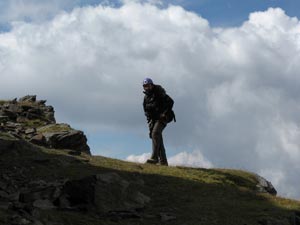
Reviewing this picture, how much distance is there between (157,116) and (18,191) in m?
9.20

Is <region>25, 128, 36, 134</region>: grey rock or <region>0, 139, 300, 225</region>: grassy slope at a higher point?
<region>25, 128, 36, 134</region>: grey rock

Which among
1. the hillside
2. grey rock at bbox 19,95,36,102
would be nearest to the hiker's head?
the hillside

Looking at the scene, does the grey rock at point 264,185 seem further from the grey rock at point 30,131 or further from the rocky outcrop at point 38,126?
the grey rock at point 30,131

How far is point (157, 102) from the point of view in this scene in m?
24.1

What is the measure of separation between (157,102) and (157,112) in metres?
0.42

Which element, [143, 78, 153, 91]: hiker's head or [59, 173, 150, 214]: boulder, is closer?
[59, 173, 150, 214]: boulder

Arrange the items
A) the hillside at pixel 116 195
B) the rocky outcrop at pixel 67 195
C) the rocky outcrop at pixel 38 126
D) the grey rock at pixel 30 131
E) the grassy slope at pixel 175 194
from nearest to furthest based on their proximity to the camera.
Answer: the rocky outcrop at pixel 67 195, the hillside at pixel 116 195, the grassy slope at pixel 175 194, the rocky outcrop at pixel 38 126, the grey rock at pixel 30 131

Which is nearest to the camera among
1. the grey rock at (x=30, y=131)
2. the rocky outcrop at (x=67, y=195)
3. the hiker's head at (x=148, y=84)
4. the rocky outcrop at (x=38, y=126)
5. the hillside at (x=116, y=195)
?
the rocky outcrop at (x=67, y=195)

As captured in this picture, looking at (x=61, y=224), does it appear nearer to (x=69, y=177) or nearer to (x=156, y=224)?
(x=156, y=224)

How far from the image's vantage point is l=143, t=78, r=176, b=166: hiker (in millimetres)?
23906

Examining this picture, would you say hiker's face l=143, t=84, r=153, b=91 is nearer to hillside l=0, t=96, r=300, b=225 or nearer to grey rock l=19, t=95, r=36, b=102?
hillside l=0, t=96, r=300, b=225

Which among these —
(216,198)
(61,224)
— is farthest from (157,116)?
(61,224)

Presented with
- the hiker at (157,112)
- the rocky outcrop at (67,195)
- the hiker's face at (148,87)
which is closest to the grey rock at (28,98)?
the hiker at (157,112)

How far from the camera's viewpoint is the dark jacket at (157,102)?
23891 mm
